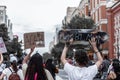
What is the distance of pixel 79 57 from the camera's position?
7430 mm

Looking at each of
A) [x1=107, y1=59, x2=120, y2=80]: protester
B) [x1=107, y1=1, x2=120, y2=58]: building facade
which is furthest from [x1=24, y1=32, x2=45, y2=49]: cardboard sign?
[x1=107, y1=1, x2=120, y2=58]: building facade

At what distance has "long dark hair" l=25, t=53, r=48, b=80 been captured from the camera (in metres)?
7.54

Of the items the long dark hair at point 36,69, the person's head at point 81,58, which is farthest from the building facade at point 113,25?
the person's head at point 81,58

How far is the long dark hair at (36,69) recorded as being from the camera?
7539 mm

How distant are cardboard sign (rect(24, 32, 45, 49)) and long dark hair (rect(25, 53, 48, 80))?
2415 mm

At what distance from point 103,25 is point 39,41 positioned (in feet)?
219

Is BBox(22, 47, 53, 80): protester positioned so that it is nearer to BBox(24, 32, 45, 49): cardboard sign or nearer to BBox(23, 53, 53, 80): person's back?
BBox(23, 53, 53, 80): person's back

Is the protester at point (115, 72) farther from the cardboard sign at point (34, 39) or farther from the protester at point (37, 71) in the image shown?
the protester at point (37, 71)

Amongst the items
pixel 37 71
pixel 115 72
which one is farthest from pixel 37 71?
pixel 115 72

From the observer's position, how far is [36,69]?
7.59 metres

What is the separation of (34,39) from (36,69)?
117 inches

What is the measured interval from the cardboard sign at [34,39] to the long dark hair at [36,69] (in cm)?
242

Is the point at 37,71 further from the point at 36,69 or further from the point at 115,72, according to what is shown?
the point at 115,72

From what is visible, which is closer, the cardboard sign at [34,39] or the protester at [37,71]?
the protester at [37,71]
